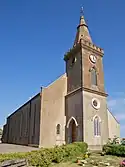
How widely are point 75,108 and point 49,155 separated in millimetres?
13080

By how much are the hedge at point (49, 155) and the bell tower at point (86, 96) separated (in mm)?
6804

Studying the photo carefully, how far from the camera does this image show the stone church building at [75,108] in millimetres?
23688

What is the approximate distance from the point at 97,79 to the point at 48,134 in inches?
440

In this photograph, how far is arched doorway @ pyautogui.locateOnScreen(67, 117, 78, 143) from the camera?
24.8m

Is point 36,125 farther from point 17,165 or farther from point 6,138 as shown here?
point 6,138

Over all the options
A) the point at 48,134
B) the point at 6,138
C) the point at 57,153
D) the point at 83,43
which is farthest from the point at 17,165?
the point at 6,138

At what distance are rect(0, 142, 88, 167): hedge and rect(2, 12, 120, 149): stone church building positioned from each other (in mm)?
7295

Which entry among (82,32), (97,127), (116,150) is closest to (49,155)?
(116,150)

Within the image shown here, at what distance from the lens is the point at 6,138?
138 ft

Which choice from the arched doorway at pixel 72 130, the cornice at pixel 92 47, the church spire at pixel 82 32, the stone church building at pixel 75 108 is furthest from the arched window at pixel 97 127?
the church spire at pixel 82 32

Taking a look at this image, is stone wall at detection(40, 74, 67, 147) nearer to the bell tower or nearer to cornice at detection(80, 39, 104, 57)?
the bell tower

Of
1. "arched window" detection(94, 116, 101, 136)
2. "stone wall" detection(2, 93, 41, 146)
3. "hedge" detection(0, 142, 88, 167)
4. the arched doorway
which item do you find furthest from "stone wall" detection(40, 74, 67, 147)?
"hedge" detection(0, 142, 88, 167)

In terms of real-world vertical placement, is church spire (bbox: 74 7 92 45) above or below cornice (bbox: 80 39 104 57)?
above

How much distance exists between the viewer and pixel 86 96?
2494cm
